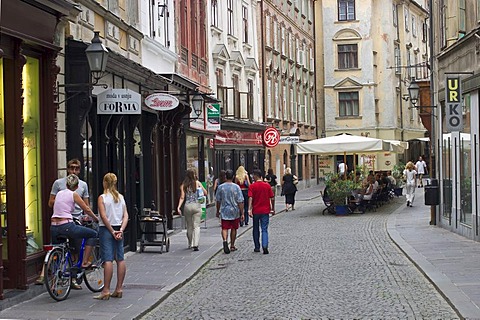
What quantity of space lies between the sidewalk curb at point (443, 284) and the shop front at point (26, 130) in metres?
5.42

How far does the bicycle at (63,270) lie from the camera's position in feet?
36.7

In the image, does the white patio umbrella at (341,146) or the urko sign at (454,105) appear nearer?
the urko sign at (454,105)

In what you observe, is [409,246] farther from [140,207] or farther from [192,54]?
[192,54]

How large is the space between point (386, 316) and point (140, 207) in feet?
35.9

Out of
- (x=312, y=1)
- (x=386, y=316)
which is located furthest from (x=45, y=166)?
(x=312, y=1)

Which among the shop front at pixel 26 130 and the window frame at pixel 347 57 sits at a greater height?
the window frame at pixel 347 57

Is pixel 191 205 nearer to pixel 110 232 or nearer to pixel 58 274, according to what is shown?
pixel 110 232

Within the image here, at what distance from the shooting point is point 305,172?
2132 inches

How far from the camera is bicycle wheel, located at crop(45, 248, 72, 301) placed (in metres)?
11.1

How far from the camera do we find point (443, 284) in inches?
493

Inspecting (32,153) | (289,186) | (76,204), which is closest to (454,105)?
(76,204)

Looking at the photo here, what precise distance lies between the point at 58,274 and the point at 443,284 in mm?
5230

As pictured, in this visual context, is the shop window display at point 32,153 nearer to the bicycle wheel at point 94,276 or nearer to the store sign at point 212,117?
the bicycle wheel at point 94,276

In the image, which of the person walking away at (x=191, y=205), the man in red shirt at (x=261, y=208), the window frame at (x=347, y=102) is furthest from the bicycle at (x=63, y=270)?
the window frame at (x=347, y=102)
